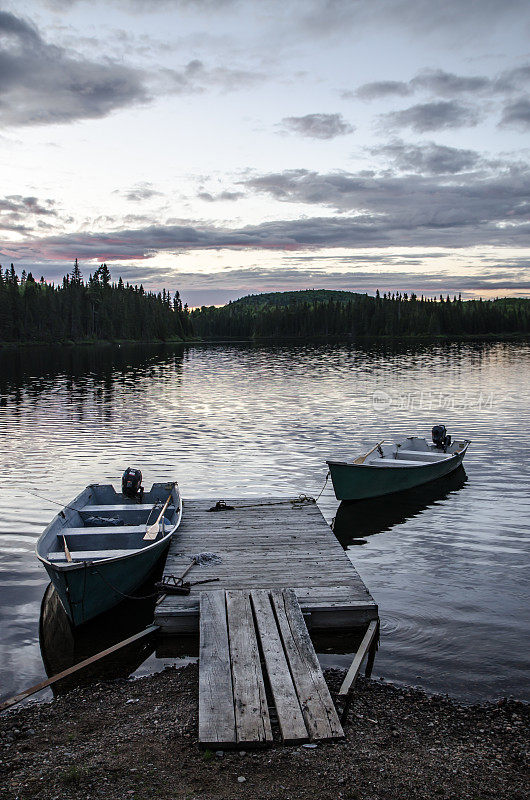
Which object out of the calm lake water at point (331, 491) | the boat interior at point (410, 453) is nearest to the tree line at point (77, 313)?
the calm lake water at point (331, 491)

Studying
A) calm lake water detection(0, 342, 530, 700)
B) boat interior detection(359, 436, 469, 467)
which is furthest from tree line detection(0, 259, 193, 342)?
boat interior detection(359, 436, 469, 467)

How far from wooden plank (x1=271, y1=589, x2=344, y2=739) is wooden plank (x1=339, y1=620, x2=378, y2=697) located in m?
0.47

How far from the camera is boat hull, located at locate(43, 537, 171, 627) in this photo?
10.2 m

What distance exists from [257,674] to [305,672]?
2.23 feet

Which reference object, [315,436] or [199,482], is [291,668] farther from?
[315,436]

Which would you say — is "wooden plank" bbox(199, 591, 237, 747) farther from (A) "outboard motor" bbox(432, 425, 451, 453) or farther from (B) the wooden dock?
(A) "outboard motor" bbox(432, 425, 451, 453)

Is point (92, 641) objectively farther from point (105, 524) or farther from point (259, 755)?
point (259, 755)

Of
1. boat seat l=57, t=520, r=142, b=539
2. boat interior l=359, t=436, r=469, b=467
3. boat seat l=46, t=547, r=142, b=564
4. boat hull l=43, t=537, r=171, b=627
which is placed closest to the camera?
boat hull l=43, t=537, r=171, b=627

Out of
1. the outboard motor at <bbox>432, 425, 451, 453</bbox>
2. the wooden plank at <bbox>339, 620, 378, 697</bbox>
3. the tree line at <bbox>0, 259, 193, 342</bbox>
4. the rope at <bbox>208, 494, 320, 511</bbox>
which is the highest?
the tree line at <bbox>0, 259, 193, 342</bbox>

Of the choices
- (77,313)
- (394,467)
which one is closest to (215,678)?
(394,467)

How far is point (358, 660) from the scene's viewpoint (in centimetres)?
914

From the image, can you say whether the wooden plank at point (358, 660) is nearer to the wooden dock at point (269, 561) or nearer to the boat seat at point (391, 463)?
the wooden dock at point (269, 561)

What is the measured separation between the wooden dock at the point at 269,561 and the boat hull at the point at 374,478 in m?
2.09

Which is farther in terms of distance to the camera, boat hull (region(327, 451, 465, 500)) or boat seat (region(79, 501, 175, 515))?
boat hull (region(327, 451, 465, 500))
